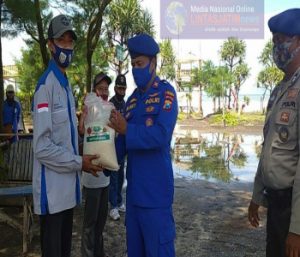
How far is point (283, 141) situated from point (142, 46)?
98cm

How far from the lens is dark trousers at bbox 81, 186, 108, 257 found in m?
3.77

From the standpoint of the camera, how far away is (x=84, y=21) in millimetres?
14414

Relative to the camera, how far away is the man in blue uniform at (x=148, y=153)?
246 centimetres

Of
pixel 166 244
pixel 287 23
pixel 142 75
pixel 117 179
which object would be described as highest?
pixel 287 23

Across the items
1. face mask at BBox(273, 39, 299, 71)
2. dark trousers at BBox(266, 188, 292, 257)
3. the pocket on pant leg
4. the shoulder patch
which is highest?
face mask at BBox(273, 39, 299, 71)

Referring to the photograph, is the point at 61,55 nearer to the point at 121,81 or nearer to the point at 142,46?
the point at 142,46

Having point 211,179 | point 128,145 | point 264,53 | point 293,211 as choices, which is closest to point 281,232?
point 293,211

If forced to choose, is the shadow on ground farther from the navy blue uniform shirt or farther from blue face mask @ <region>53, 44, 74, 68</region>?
blue face mask @ <region>53, 44, 74, 68</region>

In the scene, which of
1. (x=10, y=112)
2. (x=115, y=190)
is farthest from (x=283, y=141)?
(x=10, y=112)

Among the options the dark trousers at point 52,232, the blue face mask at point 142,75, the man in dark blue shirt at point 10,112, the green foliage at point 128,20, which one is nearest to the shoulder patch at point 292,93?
the blue face mask at point 142,75

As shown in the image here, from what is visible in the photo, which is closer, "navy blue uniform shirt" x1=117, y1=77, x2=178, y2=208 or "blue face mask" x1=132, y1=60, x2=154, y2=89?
"navy blue uniform shirt" x1=117, y1=77, x2=178, y2=208

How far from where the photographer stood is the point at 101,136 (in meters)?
2.60

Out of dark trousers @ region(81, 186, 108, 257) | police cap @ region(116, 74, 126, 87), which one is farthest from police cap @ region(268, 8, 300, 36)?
police cap @ region(116, 74, 126, 87)

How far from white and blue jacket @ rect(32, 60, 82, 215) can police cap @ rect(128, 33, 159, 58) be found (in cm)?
52
